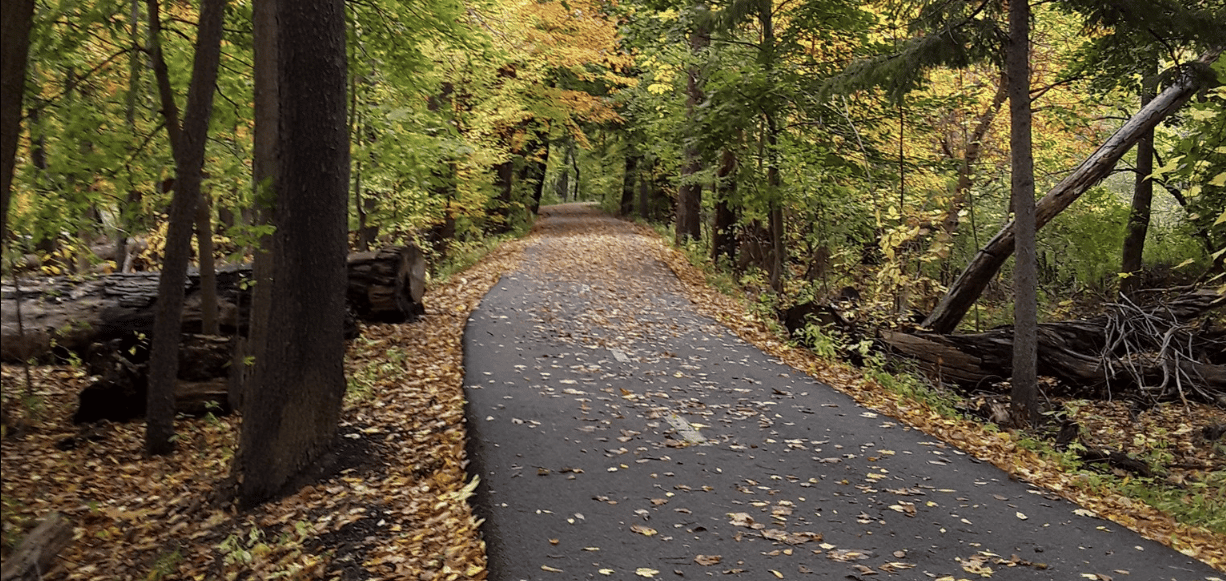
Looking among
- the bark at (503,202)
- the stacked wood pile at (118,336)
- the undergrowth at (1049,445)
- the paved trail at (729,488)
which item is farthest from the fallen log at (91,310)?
the bark at (503,202)

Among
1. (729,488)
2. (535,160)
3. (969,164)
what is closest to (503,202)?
(535,160)

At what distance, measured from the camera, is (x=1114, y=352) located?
1151cm

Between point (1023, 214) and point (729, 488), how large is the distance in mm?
4984

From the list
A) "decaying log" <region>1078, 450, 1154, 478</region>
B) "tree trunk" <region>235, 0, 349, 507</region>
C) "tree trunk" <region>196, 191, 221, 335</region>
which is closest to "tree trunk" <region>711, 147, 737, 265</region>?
"decaying log" <region>1078, 450, 1154, 478</region>

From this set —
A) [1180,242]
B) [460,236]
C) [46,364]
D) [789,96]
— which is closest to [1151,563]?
[789,96]

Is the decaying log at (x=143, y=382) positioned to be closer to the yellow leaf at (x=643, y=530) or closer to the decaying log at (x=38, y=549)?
the decaying log at (x=38, y=549)

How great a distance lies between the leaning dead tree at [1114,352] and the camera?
432 inches

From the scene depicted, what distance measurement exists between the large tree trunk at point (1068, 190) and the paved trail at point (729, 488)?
12.3 feet

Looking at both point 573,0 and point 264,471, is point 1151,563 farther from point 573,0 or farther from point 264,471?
point 573,0

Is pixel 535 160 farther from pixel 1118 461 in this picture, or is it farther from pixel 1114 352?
pixel 1118 461

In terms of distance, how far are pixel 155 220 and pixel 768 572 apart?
16173mm

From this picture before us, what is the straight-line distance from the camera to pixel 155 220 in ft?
54.4

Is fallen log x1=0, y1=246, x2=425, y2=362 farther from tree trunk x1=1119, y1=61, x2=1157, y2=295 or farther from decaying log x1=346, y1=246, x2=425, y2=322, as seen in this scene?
tree trunk x1=1119, y1=61, x2=1157, y2=295

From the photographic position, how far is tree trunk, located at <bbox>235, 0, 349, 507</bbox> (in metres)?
6.06
